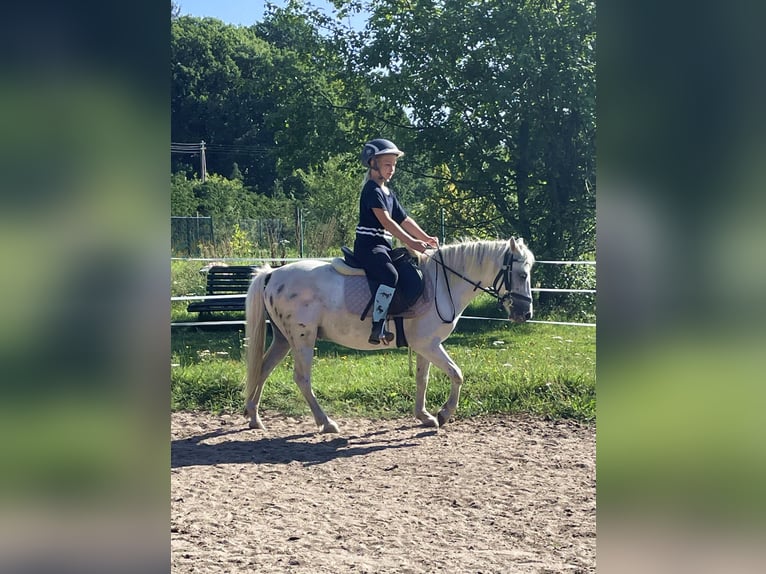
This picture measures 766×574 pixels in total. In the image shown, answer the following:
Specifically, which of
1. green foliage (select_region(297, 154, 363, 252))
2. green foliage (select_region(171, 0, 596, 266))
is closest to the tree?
green foliage (select_region(171, 0, 596, 266))

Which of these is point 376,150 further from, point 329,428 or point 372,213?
point 329,428

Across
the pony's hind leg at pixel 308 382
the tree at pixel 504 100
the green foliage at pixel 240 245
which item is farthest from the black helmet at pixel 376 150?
the green foliage at pixel 240 245

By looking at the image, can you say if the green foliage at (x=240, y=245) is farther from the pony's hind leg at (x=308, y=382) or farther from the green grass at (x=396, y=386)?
the pony's hind leg at (x=308, y=382)

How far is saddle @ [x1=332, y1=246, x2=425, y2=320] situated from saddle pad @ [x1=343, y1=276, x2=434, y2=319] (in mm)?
38

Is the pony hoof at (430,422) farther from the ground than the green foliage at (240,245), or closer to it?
closer to it

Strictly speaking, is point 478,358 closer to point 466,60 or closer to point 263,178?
point 466,60

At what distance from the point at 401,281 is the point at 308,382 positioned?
108cm

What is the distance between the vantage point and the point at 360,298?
633 cm

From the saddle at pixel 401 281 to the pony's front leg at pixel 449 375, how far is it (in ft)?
1.46

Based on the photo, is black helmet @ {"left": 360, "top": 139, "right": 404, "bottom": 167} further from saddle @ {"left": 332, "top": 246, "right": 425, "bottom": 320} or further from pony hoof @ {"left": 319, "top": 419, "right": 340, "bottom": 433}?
pony hoof @ {"left": 319, "top": 419, "right": 340, "bottom": 433}

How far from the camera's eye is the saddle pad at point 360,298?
6328mm
